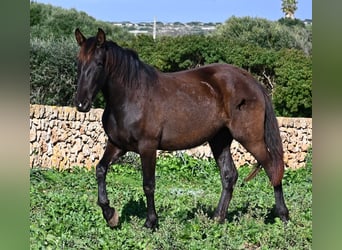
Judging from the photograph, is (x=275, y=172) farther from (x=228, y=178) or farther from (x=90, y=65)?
(x=90, y=65)

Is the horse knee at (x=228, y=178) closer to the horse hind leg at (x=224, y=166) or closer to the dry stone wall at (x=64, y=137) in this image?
the horse hind leg at (x=224, y=166)

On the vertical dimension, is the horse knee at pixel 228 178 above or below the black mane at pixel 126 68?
below

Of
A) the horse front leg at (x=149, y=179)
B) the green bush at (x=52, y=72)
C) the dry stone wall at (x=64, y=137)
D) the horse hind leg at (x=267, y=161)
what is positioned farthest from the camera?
the green bush at (x=52, y=72)

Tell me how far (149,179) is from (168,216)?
0.50 m

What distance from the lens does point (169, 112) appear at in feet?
11.2

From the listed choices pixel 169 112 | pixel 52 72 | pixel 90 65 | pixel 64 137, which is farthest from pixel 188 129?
pixel 52 72

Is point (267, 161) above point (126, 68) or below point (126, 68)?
below

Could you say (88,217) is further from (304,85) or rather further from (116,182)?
(304,85)

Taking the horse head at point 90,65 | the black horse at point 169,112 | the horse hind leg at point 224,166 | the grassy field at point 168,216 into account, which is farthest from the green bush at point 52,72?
the horse head at point 90,65

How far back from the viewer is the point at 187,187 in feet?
19.0

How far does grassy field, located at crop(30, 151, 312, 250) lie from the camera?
129 inches

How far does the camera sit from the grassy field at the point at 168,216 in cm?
327

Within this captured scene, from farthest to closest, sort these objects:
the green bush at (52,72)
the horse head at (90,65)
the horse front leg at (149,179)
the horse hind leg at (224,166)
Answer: the green bush at (52,72) → the horse hind leg at (224,166) → the horse front leg at (149,179) → the horse head at (90,65)
